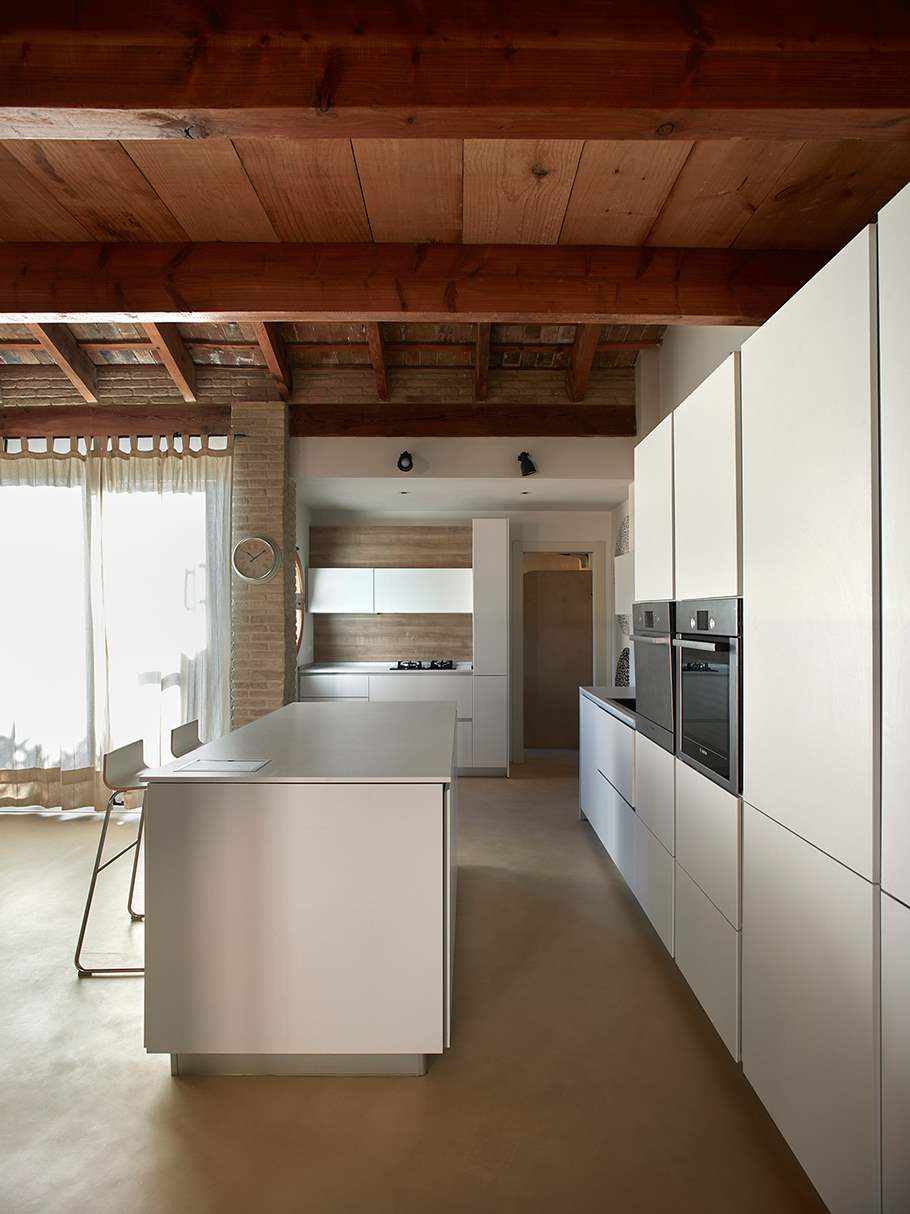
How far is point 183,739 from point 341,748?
52.6 inches

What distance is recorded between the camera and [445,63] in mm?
2014

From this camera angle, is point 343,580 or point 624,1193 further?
point 343,580

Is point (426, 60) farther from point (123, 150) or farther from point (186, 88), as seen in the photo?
point (123, 150)

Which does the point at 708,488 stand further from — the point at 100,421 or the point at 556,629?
the point at 556,629

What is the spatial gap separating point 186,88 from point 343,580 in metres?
5.17

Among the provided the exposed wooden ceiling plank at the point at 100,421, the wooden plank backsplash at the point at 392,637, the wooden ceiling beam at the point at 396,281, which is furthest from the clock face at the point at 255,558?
the wooden ceiling beam at the point at 396,281

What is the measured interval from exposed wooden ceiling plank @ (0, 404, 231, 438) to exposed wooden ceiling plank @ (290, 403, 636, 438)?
0.74 m

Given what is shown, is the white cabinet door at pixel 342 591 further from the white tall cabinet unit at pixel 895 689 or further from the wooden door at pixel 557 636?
the white tall cabinet unit at pixel 895 689

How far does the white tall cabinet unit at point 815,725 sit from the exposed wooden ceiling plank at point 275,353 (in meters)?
3.63

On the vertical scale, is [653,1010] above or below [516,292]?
below

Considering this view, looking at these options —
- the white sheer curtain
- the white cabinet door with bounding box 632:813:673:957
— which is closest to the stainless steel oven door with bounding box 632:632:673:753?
the white cabinet door with bounding box 632:813:673:957

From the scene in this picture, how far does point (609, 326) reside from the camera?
5223mm

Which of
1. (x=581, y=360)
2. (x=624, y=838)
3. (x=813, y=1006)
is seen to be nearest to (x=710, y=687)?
(x=813, y=1006)

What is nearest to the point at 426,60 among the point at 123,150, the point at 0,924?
the point at 123,150
